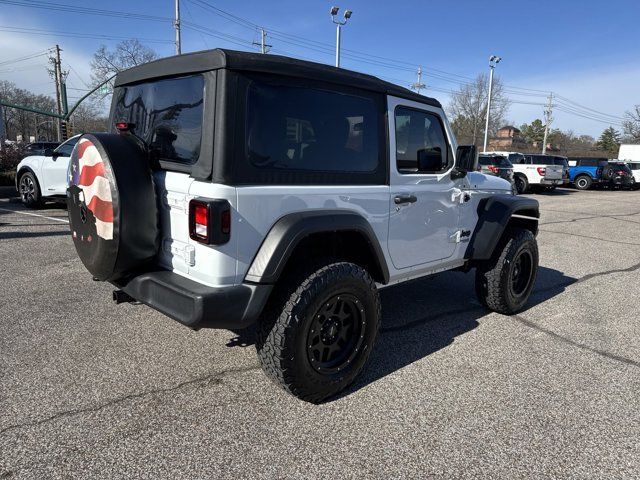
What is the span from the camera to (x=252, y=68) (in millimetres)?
2475

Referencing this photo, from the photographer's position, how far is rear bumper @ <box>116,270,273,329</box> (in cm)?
238

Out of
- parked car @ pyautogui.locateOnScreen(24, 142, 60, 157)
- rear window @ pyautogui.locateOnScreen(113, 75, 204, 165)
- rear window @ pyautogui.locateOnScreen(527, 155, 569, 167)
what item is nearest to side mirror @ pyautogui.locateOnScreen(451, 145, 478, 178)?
rear window @ pyautogui.locateOnScreen(113, 75, 204, 165)

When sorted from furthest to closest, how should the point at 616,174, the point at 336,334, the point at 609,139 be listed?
the point at 609,139, the point at 616,174, the point at 336,334

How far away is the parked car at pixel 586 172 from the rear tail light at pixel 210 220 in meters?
27.6

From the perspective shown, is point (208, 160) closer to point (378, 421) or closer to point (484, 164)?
point (378, 421)

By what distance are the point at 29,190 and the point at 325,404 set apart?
30.5ft

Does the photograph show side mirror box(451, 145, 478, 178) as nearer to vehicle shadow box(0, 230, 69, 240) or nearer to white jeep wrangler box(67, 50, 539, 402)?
white jeep wrangler box(67, 50, 539, 402)

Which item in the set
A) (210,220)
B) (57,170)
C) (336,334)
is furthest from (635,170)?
(210,220)

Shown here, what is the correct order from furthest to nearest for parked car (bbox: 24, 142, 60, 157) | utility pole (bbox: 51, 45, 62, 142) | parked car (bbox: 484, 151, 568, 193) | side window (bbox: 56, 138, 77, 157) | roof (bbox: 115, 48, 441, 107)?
utility pole (bbox: 51, 45, 62, 142) → parked car (bbox: 484, 151, 568, 193) → parked car (bbox: 24, 142, 60, 157) → side window (bbox: 56, 138, 77, 157) → roof (bbox: 115, 48, 441, 107)

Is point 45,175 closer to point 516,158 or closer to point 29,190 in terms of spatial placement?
point 29,190

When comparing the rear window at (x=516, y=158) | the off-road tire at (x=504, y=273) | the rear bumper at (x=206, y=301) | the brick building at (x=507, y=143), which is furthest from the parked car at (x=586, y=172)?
the brick building at (x=507, y=143)

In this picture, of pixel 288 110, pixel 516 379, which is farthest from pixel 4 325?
pixel 516 379

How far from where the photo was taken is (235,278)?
250 centimetres

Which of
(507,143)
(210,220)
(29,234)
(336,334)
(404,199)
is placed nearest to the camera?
(210,220)
